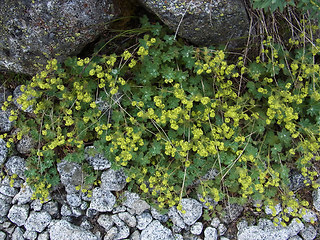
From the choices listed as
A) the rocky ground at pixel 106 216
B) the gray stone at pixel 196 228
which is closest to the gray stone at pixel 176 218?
the rocky ground at pixel 106 216

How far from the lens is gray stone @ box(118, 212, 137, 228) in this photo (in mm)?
3662

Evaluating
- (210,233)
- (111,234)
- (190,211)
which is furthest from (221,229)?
(111,234)

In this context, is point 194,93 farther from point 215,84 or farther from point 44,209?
point 44,209

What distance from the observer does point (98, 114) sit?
3404 millimetres

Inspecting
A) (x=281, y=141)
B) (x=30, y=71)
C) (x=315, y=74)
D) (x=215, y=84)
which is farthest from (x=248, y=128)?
(x=30, y=71)

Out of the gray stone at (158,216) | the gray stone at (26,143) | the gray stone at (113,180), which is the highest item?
the gray stone at (26,143)

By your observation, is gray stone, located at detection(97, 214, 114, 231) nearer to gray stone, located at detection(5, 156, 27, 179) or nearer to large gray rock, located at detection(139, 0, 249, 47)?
gray stone, located at detection(5, 156, 27, 179)

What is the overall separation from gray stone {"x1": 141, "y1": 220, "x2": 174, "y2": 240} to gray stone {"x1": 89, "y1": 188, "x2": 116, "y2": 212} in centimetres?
51

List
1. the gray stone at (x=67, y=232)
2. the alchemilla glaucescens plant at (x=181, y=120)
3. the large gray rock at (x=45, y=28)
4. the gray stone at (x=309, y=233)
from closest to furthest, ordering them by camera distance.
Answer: the large gray rock at (x=45, y=28) → the alchemilla glaucescens plant at (x=181, y=120) → the gray stone at (x=67, y=232) → the gray stone at (x=309, y=233)

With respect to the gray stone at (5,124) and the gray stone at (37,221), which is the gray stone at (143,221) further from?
the gray stone at (5,124)

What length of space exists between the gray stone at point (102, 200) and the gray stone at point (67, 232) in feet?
0.98

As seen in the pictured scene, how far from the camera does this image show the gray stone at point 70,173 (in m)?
3.67

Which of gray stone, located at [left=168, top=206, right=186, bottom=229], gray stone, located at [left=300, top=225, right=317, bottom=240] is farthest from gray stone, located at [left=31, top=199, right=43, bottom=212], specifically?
gray stone, located at [left=300, top=225, right=317, bottom=240]

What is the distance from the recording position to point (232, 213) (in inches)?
147
